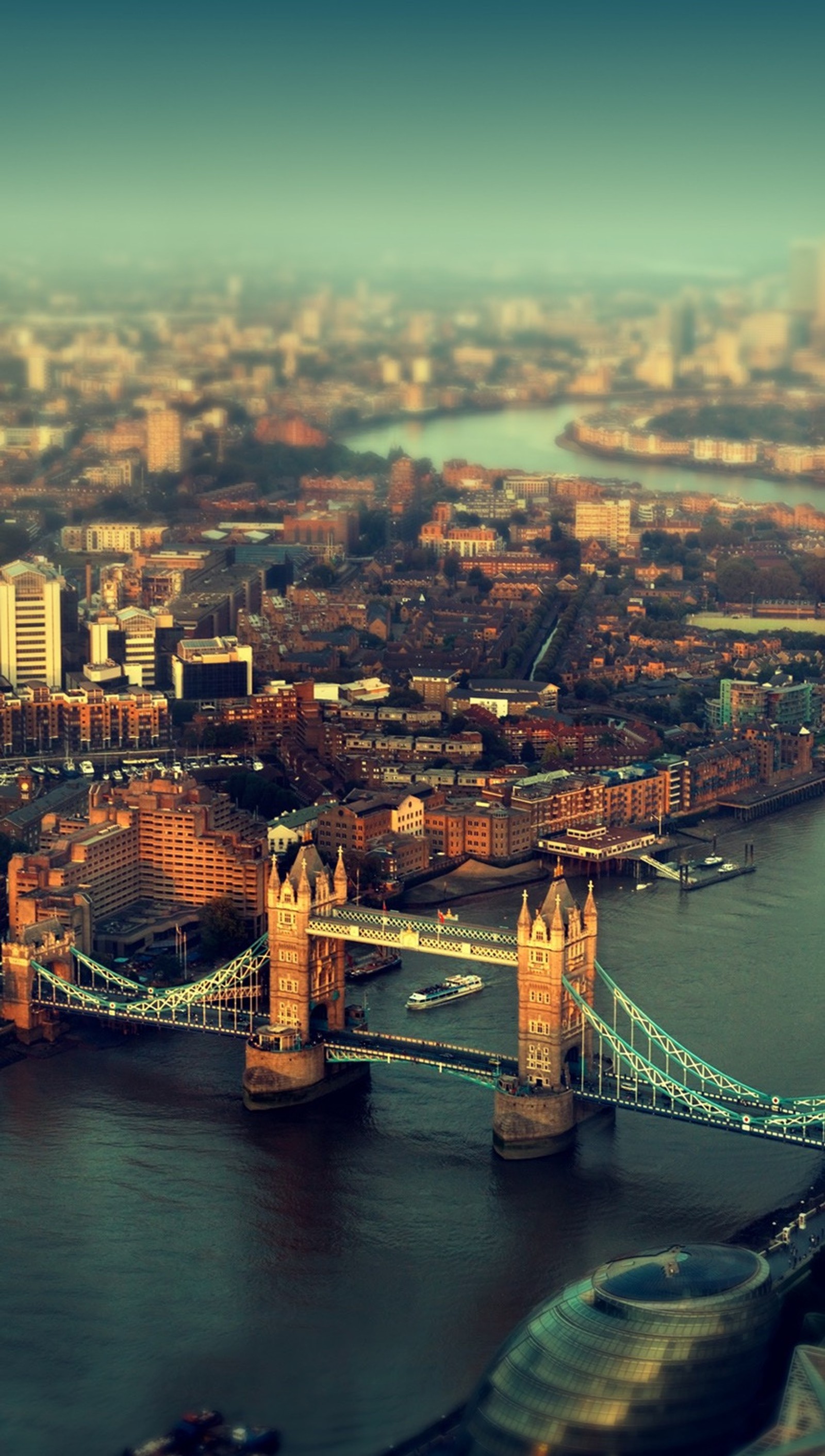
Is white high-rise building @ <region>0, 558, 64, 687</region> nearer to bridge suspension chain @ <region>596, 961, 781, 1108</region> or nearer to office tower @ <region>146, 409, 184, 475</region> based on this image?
office tower @ <region>146, 409, 184, 475</region>

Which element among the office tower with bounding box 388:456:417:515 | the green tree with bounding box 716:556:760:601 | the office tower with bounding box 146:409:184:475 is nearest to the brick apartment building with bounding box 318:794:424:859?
the green tree with bounding box 716:556:760:601

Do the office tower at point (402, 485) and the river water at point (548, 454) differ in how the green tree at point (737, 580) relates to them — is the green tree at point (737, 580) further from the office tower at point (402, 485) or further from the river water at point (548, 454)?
the river water at point (548, 454)

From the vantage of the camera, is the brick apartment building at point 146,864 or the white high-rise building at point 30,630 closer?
the brick apartment building at point 146,864

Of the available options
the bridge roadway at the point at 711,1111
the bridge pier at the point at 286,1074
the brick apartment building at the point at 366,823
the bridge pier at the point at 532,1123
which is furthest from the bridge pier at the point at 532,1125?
the brick apartment building at the point at 366,823

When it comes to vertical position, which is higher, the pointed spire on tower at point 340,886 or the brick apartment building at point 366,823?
the pointed spire on tower at point 340,886

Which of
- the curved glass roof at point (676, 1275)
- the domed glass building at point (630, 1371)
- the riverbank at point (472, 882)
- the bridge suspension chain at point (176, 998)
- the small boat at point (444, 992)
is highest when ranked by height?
the curved glass roof at point (676, 1275)

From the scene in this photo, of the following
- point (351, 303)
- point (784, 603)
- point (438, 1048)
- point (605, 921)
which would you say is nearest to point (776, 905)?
point (605, 921)

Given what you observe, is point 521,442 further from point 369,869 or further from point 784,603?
point 369,869
